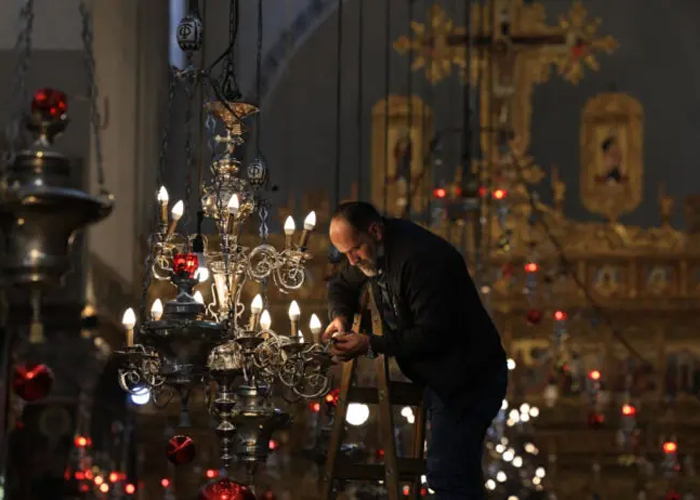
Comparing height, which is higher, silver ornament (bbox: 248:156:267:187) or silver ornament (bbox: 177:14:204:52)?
silver ornament (bbox: 177:14:204:52)

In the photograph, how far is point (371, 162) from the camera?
13.9 metres

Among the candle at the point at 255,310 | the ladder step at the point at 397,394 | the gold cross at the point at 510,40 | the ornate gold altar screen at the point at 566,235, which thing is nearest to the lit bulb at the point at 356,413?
the ladder step at the point at 397,394

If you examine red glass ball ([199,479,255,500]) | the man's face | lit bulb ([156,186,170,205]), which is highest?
lit bulb ([156,186,170,205])

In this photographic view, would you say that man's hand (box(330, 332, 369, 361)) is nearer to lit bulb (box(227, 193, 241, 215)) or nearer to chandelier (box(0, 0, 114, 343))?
lit bulb (box(227, 193, 241, 215))

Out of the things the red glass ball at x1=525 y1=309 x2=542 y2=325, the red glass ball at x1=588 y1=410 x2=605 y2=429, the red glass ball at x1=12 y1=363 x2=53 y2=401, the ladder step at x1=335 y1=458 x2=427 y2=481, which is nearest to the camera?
the red glass ball at x1=12 y1=363 x2=53 y2=401

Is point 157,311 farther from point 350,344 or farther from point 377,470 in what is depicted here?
point 377,470

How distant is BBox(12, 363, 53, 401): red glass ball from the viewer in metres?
3.46

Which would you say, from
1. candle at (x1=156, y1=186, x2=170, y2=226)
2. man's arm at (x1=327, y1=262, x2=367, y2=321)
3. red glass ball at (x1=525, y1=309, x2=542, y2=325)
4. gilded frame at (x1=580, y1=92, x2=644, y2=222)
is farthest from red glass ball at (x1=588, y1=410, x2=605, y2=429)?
candle at (x1=156, y1=186, x2=170, y2=226)

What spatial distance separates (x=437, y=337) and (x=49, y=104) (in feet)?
7.10

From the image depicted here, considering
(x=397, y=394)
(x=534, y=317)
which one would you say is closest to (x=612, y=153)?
(x=534, y=317)

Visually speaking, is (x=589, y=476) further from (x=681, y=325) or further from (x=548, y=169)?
(x=548, y=169)

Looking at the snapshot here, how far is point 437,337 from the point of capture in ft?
16.8

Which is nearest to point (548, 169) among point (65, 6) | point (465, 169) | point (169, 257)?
point (465, 169)

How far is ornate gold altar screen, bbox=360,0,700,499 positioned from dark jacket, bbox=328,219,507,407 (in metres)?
6.84
